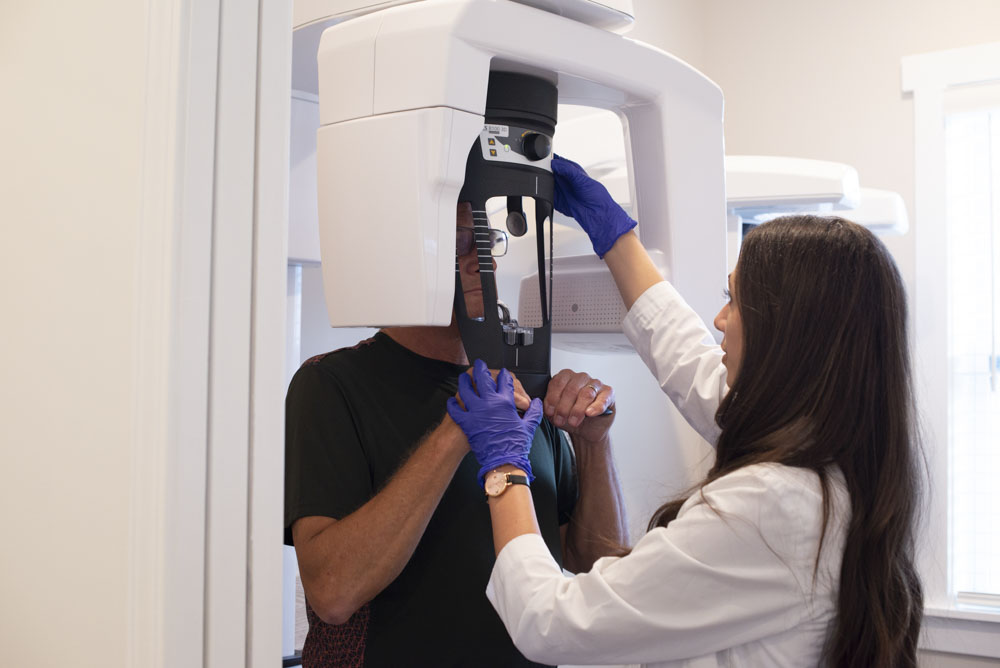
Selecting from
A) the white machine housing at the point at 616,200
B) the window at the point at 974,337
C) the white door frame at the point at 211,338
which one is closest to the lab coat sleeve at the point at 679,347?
the white machine housing at the point at 616,200

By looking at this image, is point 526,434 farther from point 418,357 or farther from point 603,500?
point 603,500

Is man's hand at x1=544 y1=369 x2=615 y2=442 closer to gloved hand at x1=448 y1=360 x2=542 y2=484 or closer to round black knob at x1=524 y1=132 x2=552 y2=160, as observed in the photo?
gloved hand at x1=448 y1=360 x2=542 y2=484

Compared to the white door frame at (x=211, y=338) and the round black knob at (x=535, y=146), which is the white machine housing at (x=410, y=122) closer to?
the round black knob at (x=535, y=146)

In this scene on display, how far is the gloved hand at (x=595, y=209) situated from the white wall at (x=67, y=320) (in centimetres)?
76

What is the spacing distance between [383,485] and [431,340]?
10.1 inches

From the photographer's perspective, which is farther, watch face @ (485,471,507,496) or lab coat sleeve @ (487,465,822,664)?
watch face @ (485,471,507,496)

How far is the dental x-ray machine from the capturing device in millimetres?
1042

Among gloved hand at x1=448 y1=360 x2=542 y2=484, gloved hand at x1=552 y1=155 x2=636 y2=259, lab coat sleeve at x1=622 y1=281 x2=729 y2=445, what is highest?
gloved hand at x1=552 y1=155 x2=636 y2=259

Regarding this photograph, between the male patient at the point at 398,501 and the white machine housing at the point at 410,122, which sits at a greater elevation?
the white machine housing at the point at 410,122

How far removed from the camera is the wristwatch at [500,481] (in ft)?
3.94

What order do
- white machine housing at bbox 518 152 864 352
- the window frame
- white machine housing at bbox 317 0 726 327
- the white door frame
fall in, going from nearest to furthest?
1. the white door frame
2. white machine housing at bbox 317 0 726 327
3. white machine housing at bbox 518 152 864 352
4. the window frame

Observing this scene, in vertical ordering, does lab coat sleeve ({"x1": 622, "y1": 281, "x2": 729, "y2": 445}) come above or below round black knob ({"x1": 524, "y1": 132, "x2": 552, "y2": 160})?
below

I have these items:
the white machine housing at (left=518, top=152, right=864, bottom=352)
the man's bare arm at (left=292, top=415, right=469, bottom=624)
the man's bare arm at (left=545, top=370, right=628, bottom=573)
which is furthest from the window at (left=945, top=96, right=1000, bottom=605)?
the man's bare arm at (left=292, top=415, right=469, bottom=624)

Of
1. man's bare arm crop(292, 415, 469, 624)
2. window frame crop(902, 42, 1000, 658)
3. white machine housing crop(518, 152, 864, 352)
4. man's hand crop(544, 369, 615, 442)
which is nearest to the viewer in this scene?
man's bare arm crop(292, 415, 469, 624)
